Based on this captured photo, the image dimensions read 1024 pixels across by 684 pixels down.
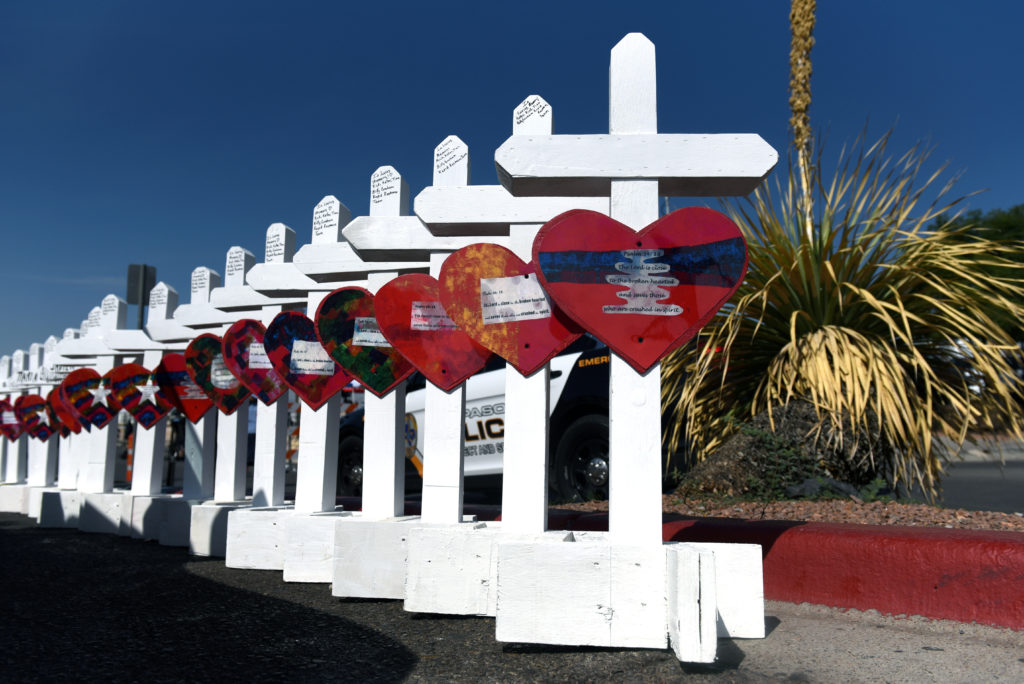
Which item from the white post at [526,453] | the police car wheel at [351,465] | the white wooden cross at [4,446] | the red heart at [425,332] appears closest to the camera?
the white post at [526,453]

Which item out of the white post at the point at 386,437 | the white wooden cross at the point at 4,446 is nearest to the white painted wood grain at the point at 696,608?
the white post at the point at 386,437

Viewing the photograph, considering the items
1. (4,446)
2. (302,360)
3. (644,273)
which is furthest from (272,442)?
(4,446)

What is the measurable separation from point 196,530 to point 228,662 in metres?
2.58

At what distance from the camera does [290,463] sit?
1496 centimetres

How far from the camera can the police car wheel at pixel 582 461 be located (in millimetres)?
5859

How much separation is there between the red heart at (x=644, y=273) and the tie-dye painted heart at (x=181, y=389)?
Answer: 12.1ft

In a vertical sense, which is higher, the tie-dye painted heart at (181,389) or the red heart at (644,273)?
the red heart at (644,273)

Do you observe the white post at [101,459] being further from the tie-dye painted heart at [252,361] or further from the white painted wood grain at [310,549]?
the white painted wood grain at [310,549]

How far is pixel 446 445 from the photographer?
11.2 feet

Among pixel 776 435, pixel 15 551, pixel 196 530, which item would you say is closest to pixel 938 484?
pixel 776 435

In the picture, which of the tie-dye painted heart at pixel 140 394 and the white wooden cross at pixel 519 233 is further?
the tie-dye painted heart at pixel 140 394

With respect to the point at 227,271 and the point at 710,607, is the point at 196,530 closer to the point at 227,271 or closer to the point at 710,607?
the point at 227,271

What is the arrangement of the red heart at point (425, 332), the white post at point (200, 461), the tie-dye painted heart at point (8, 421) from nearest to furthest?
the red heart at point (425, 332) < the white post at point (200, 461) < the tie-dye painted heart at point (8, 421)

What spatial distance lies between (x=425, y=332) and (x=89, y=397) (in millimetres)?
4317
